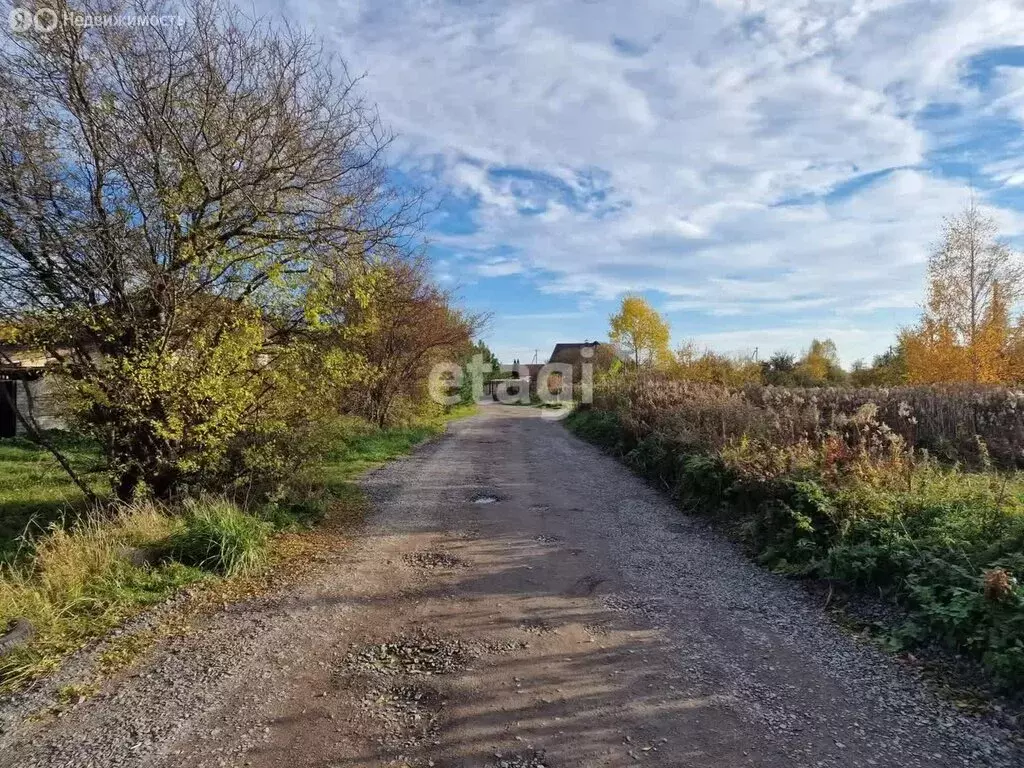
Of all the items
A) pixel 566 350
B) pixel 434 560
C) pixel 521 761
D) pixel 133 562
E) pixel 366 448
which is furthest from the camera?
pixel 566 350

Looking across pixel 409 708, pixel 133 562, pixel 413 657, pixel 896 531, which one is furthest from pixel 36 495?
pixel 896 531

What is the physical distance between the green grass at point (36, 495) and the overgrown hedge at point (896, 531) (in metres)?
7.86

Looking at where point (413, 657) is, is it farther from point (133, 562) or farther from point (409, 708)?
point (133, 562)

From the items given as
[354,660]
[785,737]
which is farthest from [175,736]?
[785,737]

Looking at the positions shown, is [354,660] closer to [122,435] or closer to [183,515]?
[183,515]

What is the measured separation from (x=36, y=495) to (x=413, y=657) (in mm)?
8371

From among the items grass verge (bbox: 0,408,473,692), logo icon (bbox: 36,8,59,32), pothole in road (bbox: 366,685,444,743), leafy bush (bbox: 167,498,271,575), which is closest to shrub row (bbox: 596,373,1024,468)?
grass verge (bbox: 0,408,473,692)

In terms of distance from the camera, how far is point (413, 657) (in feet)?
13.0

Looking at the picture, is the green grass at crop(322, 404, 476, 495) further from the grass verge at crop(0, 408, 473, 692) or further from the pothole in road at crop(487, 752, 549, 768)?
the pothole in road at crop(487, 752, 549, 768)

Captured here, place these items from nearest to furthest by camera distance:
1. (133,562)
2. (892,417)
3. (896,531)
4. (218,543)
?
1. (896,531)
2. (133,562)
3. (218,543)
4. (892,417)

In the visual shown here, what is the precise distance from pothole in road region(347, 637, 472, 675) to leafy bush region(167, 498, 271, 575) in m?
2.22

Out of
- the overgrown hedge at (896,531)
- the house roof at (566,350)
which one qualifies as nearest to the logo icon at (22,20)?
the overgrown hedge at (896,531)

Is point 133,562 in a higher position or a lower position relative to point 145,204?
lower

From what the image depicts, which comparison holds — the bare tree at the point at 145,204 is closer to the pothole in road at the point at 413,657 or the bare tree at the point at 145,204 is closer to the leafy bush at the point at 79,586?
the leafy bush at the point at 79,586
